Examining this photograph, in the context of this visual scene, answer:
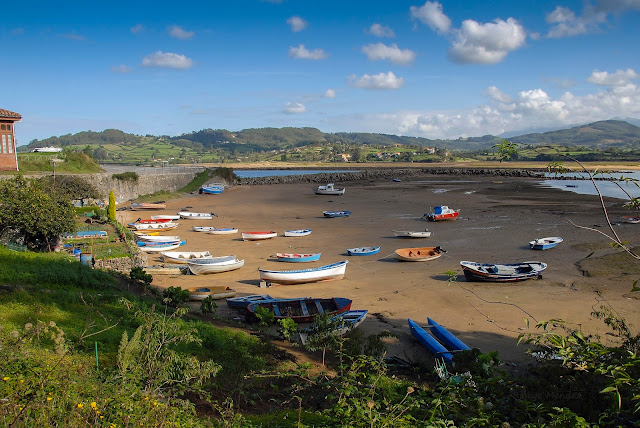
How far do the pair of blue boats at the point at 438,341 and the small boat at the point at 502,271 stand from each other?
6.68 meters

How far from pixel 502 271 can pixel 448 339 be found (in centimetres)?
Result: 868

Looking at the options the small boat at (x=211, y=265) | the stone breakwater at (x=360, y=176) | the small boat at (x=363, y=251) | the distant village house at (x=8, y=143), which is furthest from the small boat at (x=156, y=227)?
the stone breakwater at (x=360, y=176)

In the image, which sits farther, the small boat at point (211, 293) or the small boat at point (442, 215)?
the small boat at point (442, 215)

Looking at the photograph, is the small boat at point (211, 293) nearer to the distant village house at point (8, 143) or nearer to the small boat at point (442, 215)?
the small boat at point (442, 215)

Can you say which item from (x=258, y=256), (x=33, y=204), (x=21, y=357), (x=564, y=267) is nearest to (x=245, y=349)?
(x=21, y=357)

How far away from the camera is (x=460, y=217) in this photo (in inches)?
1516

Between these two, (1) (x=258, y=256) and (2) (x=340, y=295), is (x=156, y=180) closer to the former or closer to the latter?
(1) (x=258, y=256)

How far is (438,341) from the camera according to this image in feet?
41.3

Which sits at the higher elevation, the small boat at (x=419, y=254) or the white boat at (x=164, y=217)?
the white boat at (x=164, y=217)

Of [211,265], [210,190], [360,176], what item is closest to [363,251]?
[211,265]

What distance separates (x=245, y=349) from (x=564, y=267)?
57.8ft

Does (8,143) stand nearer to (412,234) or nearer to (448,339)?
(412,234)

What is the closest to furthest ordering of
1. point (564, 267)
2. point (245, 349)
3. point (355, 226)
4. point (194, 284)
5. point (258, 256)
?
point (245, 349), point (194, 284), point (564, 267), point (258, 256), point (355, 226)

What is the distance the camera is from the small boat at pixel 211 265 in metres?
20.9
